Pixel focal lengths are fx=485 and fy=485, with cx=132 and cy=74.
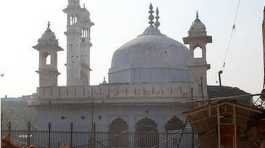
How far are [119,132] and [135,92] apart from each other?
1644 mm

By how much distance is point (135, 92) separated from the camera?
18.4 m

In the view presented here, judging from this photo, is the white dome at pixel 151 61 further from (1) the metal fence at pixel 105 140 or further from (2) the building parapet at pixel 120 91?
(1) the metal fence at pixel 105 140

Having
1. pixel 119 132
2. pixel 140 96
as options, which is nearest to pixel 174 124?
pixel 140 96

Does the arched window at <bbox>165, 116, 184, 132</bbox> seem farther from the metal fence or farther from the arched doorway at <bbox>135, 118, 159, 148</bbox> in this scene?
the metal fence

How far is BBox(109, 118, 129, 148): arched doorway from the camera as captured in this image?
18391 mm

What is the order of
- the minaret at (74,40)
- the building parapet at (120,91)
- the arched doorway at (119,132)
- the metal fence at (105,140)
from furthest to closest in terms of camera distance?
the minaret at (74,40) → the arched doorway at (119,132) → the building parapet at (120,91) → the metal fence at (105,140)

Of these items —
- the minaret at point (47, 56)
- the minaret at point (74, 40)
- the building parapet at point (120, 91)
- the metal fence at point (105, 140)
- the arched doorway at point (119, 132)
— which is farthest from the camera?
the minaret at point (74, 40)

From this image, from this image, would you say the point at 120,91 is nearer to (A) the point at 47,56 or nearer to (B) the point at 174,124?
(B) the point at 174,124

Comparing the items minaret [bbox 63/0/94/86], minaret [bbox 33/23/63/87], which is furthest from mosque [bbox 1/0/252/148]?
minaret [bbox 63/0/94/86]

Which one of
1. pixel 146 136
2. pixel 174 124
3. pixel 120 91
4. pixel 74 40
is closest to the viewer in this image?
pixel 146 136

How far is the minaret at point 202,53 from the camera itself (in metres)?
18.5

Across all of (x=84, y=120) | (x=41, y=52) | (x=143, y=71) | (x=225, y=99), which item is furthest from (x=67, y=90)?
(x=225, y=99)

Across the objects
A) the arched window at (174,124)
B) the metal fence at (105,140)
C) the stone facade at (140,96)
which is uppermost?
the stone facade at (140,96)

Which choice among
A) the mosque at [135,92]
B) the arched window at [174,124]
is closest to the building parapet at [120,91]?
the mosque at [135,92]
